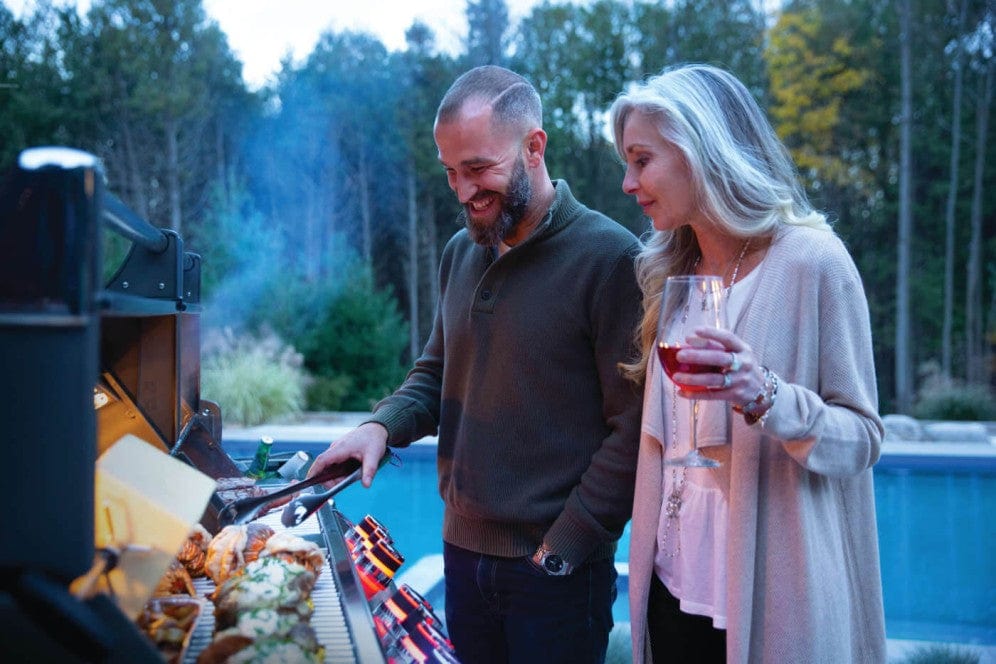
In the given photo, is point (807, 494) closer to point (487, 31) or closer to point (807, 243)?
point (807, 243)

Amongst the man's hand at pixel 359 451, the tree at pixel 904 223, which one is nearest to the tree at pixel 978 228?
the tree at pixel 904 223

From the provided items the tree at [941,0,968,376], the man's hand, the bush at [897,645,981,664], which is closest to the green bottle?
the man's hand

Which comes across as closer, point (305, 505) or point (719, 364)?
point (719, 364)

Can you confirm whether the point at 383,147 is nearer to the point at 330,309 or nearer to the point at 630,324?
the point at 330,309

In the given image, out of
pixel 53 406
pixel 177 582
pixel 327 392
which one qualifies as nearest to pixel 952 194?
pixel 327 392

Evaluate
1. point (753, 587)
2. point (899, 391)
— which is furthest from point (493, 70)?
point (899, 391)

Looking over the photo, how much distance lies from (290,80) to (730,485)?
12.8m

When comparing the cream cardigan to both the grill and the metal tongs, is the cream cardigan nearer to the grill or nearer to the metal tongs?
the metal tongs

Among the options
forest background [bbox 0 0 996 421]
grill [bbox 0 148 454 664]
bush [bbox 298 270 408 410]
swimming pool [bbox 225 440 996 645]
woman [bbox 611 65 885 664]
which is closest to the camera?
grill [bbox 0 148 454 664]

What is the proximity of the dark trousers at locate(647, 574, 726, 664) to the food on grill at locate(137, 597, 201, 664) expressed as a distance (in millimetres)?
887

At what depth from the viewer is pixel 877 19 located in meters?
12.4

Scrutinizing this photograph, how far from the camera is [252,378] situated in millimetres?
9148

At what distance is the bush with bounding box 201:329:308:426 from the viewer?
8836mm

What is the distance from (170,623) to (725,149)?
1.11 meters
